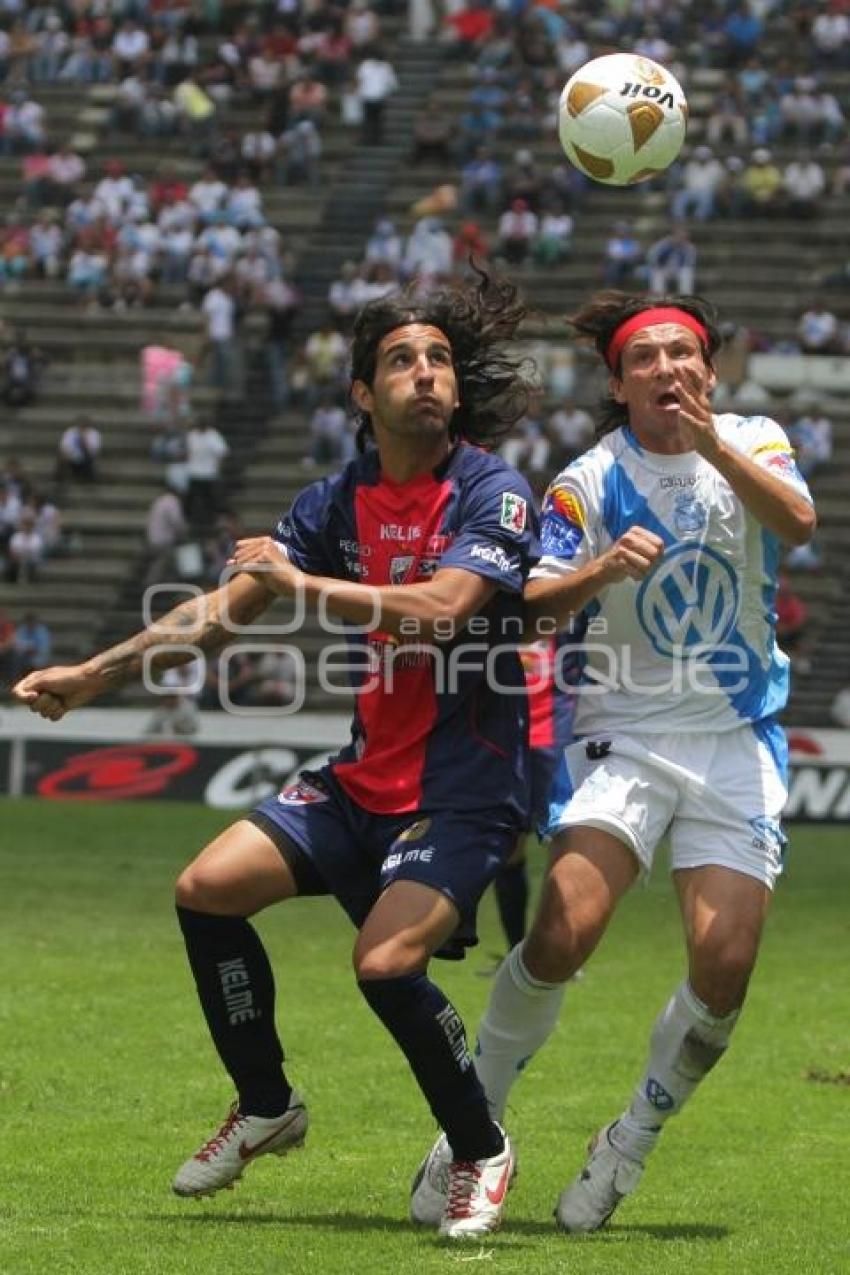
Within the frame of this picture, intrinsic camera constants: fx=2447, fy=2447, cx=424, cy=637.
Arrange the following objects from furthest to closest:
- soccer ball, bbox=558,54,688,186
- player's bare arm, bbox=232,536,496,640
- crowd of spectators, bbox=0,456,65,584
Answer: crowd of spectators, bbox=0,456,65,584 < soccer ball, bbox=558,54,688,186 < player's bare arm, bbox=232,536,496,640

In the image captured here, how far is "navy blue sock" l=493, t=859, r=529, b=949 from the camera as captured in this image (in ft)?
42.8

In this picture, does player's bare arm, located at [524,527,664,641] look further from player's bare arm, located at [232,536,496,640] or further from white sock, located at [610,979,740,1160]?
white sock, located at [610,979,740,1160]

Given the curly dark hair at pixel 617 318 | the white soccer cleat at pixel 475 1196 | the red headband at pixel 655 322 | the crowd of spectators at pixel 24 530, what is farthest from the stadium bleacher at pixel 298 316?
the white soccer cleat at pixel 475 1196

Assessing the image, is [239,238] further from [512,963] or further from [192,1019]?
[512,963]

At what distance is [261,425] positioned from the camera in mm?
32594

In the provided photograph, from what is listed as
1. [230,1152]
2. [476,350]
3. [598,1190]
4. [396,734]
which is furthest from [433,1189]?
[476,350]

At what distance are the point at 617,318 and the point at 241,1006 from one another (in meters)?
2.40

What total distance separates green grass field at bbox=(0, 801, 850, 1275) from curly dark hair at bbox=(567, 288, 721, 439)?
2.48 m

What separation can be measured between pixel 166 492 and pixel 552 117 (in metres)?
8.85

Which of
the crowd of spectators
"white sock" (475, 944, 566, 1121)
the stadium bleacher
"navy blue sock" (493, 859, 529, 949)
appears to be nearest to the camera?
"white sock" (475, 944, 566, 1121)

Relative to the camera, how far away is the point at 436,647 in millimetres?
7055

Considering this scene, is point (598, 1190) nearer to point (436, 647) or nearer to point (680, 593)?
point (436, 647)

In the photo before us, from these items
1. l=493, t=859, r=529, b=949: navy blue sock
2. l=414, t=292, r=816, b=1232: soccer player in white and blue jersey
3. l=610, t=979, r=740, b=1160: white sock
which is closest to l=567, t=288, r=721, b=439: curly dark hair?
l=414, t=292, r=816, b=1232: soccer player in white and blue jersey

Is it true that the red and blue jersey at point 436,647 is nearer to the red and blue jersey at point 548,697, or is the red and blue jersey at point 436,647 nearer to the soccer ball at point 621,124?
the soccer ball at point 621,124
